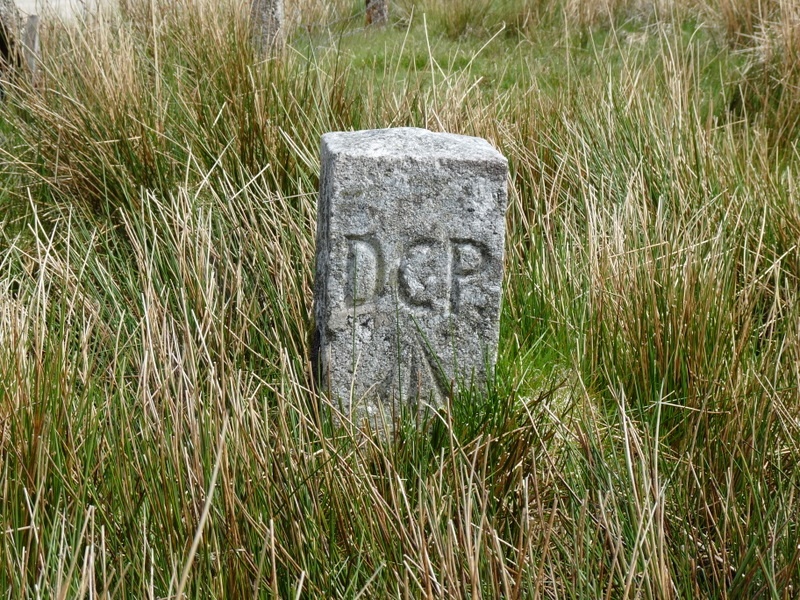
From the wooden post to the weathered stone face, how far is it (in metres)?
5.45

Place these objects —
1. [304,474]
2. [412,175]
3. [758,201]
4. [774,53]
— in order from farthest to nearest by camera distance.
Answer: [774,53]
[758,201]
[412,175]
[304,474]

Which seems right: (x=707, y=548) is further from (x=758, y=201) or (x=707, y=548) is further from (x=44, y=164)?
(x=44, y=164)

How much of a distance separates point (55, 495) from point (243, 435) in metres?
0.39

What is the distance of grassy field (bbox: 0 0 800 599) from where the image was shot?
160 cm

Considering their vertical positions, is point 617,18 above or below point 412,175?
above

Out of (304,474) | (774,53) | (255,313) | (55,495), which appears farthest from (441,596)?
(774,53)

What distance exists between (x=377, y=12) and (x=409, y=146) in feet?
18.7

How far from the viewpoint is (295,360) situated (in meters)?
2.35

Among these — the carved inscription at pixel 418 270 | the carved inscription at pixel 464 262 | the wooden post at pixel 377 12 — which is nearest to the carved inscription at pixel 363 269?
the carved inscription at pixel 418 270

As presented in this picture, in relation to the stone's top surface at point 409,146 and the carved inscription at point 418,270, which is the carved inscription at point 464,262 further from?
the stone's top surface at point 409,146

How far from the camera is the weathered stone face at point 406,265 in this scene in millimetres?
2143

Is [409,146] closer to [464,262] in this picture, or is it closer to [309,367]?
[464,262]

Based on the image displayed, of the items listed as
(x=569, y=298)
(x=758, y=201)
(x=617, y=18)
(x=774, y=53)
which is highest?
(x=617, y=18)

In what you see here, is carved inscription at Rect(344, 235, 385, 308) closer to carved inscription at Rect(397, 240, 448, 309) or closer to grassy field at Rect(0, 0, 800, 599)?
carved inscription at Rect(397, 240, 448, 309)
